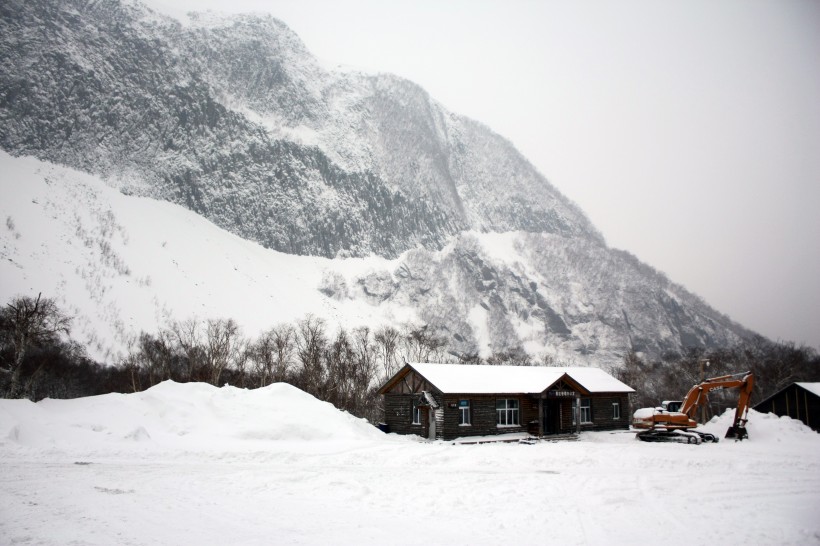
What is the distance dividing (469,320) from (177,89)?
97921mm

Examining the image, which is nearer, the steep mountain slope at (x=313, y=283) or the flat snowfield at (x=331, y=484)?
the flat snowfield at (x=331, y=484)

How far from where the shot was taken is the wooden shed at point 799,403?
34.9 metres

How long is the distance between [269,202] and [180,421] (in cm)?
11787

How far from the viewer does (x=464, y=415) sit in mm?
34469

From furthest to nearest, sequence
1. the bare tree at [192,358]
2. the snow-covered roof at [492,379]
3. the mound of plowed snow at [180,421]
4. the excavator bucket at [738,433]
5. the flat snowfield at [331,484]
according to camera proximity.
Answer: the bare tree at [192,358]
the snow-covered roof at [492,379]
the excavator bucket at [738,433]
the mound of plowed snow at [180,421]
the flat snowfield at [331,484]

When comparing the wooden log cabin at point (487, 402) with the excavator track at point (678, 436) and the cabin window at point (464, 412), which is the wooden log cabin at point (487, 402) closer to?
the cabin window at point (464, 412)

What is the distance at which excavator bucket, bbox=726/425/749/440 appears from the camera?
3068 centimetres

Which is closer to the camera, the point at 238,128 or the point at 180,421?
the point at 180,421

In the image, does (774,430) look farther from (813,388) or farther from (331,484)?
(331,484)

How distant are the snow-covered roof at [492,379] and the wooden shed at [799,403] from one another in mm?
10489

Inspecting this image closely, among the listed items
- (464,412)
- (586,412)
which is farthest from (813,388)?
(464,412)

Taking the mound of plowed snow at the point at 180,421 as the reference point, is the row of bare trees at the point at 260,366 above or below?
above

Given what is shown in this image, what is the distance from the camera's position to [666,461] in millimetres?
21219

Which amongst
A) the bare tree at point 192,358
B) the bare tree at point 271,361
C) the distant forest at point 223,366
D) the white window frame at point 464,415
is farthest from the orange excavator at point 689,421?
the bare tree at point 192,358
